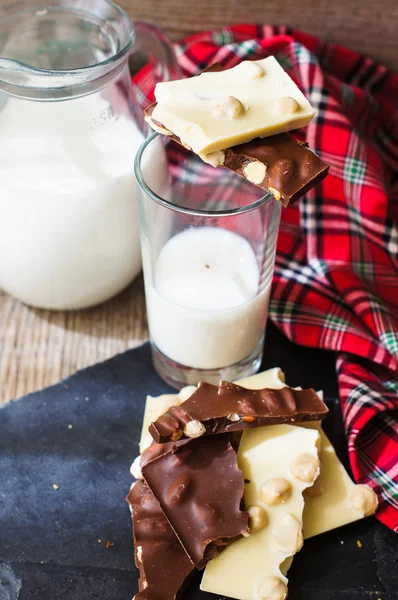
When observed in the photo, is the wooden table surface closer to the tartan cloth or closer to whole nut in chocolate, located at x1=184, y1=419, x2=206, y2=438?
the tartan cloth

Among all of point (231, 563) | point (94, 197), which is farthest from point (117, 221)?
point (231, 563)

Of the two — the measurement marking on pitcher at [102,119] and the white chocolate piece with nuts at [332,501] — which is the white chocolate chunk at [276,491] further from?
the measurement marking on pitcher at [102,119]

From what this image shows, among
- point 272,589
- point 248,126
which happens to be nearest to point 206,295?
point 248,126

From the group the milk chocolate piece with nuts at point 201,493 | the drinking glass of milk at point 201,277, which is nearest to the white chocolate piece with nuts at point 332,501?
the milk chocolate piece with nuts at point 201,493

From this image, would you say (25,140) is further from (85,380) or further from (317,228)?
(317,228)

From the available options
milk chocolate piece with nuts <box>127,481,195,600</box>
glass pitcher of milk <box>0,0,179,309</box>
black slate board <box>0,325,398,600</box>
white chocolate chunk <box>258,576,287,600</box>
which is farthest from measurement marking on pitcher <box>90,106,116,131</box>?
white chocolate chunk <box>258,576,287,600</box>

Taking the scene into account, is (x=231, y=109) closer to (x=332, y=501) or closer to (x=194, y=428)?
(x=194, y=428)
